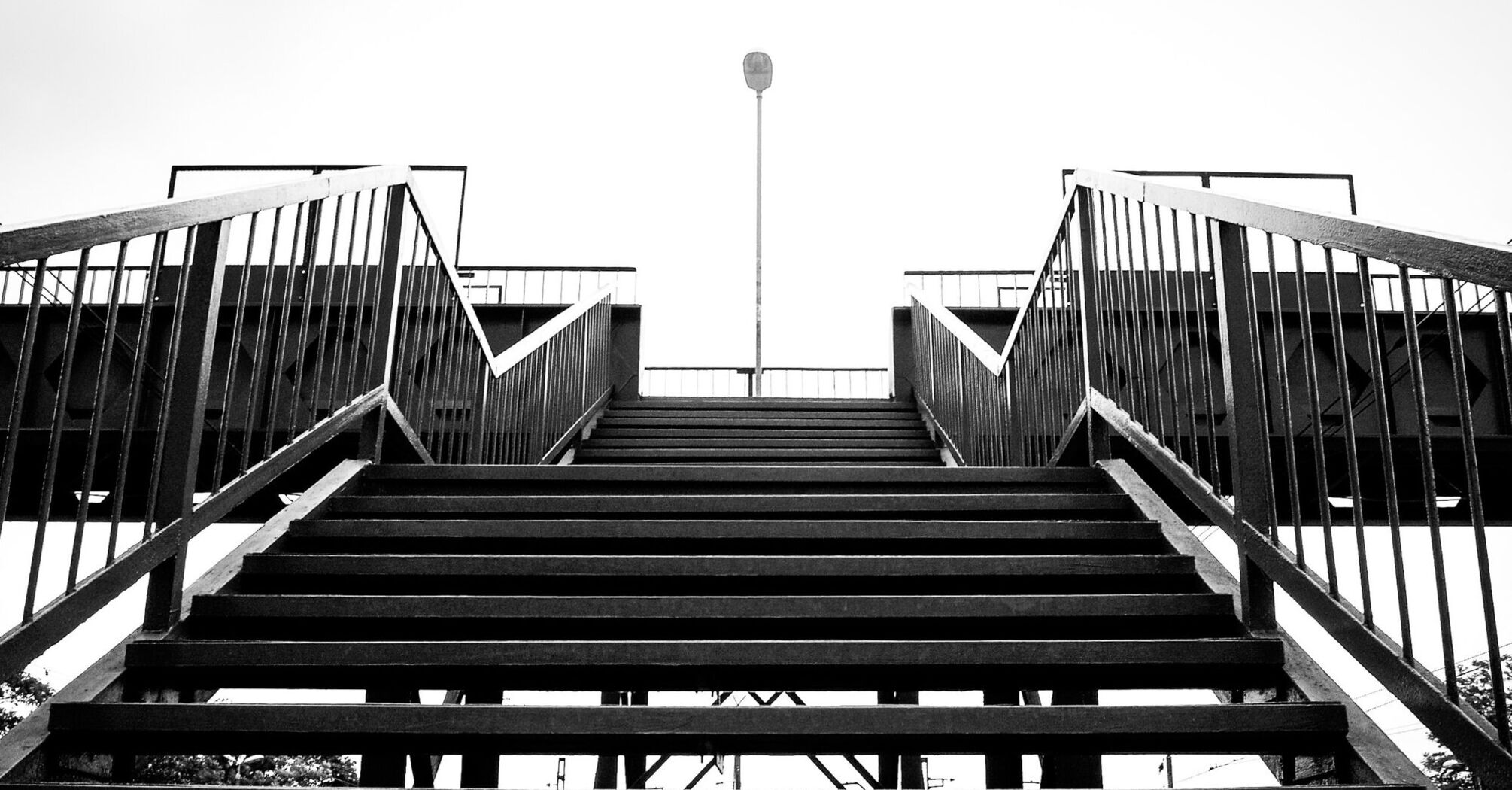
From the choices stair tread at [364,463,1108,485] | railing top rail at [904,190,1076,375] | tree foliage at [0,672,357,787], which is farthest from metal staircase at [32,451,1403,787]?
tree foliage at [0,672,357,787]

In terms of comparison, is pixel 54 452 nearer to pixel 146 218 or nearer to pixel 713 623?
pixel 146 218

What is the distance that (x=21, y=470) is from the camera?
10445 mm

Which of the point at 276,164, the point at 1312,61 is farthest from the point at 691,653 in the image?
the point at 1312,61

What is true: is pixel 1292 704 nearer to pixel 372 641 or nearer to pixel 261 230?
pixel 372 641

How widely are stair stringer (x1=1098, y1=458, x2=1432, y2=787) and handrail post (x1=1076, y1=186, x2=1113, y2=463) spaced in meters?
0.87

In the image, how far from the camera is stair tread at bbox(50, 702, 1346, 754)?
6.99ft

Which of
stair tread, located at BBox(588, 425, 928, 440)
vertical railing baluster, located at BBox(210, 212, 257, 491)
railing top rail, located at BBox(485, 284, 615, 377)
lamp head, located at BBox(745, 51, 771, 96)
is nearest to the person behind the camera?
vertical railing baluster, located at BBox(210, 212, 257, 491)

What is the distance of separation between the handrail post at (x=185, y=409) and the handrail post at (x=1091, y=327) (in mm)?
2908

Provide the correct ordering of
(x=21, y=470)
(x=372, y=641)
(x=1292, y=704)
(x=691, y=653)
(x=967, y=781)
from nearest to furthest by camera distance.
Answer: (x=1292, y=704), (x=691, y=653), (x=372, y=641), (x=21, y=470), (x=967, y=781)

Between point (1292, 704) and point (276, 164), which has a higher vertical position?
point (276, 164)

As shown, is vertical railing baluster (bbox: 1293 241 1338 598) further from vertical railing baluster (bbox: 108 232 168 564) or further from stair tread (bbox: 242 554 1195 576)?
vertical railing baluster (bbox: 108 232 168 564)

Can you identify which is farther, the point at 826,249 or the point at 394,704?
the point at 826,249

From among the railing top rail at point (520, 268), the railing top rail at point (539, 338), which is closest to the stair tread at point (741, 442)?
the railing top rail at point (539, 338)

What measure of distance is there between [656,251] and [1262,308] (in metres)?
13.5
